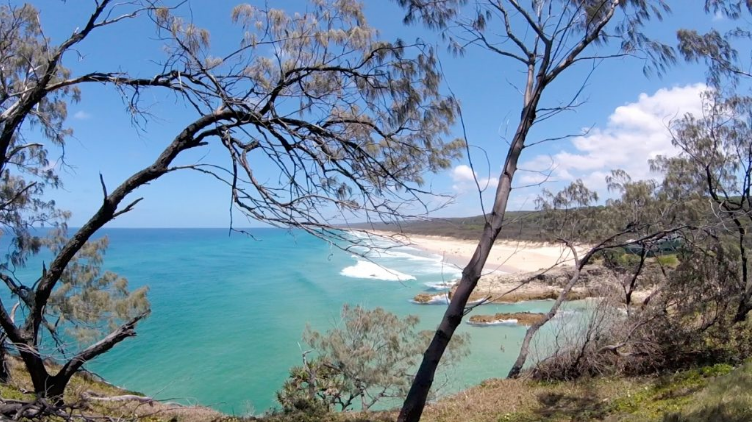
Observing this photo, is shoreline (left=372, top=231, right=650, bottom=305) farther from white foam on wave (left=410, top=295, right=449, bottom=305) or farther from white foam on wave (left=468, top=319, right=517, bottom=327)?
white foam on wave (left=468, top=319, right=517, bottom=327)

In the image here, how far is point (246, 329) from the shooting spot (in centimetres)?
2534

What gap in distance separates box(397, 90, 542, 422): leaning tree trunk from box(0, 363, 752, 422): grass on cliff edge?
2.23 metres

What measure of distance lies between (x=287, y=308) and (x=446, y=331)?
27962 millimetres

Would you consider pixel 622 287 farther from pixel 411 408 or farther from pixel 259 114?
pixel 259 114

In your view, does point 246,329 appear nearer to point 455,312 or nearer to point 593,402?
point 593,402

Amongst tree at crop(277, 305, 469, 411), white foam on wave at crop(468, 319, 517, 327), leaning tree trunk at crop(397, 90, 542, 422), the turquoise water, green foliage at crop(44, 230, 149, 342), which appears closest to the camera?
leaning tree trunk at crop(397, 90, 542, 422)

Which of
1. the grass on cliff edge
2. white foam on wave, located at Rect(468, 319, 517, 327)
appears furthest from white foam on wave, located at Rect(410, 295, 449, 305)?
the grass on cliff edge

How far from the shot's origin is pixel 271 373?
1836 centimetres

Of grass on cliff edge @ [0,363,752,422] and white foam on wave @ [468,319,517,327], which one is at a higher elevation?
grass on cliff edge @ [0,363,752,422]

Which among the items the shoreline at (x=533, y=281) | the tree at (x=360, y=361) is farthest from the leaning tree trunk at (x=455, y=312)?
the tree at (x=360, y=361)

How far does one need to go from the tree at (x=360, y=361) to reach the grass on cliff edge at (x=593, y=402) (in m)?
3.63

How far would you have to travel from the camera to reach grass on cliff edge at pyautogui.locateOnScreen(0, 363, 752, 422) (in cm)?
431

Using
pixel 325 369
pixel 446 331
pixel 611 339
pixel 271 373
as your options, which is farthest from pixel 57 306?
pixel 611 339

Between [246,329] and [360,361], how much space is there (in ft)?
47.8
